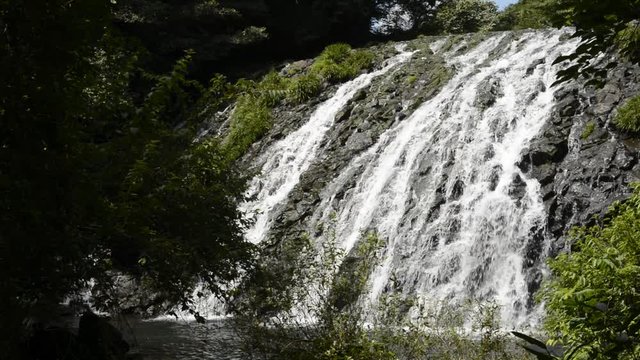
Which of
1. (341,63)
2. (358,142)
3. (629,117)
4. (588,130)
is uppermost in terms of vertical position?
(341,63)

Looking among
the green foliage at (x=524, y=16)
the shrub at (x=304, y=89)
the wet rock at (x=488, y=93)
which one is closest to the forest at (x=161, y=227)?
the wet rock at (x=488, y=93)

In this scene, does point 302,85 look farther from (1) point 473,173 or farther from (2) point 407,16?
(2) point 407,16

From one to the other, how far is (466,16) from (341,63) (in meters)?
13.3

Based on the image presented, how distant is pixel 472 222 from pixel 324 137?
8.10m

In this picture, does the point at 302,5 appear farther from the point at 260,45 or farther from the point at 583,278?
the point at 583,278

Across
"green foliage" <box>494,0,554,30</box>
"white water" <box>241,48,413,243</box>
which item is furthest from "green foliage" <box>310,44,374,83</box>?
"green foliage" <box>494,0,554,30</box>

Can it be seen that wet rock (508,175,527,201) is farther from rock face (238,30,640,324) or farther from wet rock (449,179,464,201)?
wet rock (449,179,464,201)

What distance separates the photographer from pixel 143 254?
6.23 metres

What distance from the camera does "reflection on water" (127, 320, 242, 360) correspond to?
33.3ft

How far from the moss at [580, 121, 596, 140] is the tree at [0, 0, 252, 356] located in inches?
394

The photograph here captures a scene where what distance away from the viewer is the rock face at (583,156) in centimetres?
1243

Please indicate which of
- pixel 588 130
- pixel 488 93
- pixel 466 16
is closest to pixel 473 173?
pixel 588 130

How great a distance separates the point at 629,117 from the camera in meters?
13.4

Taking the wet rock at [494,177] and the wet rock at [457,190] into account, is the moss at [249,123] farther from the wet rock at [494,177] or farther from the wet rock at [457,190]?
the wet rock at [494,177]
